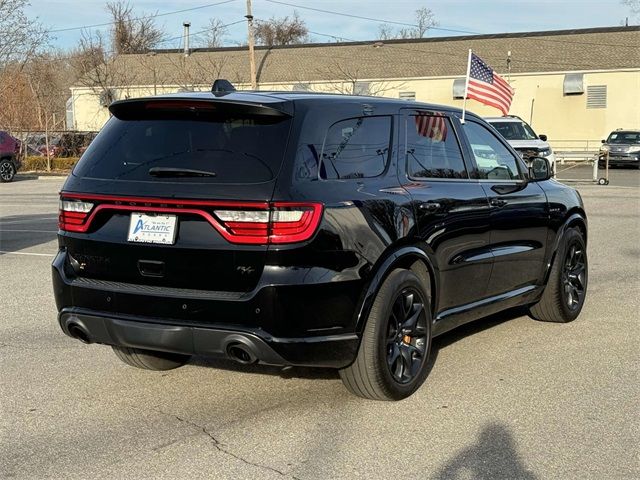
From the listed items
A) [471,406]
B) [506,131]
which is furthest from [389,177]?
[506,131]

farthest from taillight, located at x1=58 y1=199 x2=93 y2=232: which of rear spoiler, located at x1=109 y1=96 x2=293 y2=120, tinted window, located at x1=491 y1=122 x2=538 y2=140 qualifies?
tinted window, located at x1=491 y1=122 x2=538 y2=140

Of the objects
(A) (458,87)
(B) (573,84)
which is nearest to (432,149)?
(B) (573,84)

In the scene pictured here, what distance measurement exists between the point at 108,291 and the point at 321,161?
140 cm

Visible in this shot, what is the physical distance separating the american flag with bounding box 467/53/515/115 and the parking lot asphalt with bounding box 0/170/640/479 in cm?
398

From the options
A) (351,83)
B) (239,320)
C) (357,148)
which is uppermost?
(351,83)

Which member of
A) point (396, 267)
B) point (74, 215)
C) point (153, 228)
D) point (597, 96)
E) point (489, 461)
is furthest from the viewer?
point (597, 96)

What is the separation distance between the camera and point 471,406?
191 inches

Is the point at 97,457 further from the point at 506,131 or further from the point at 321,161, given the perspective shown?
the point at 506,131

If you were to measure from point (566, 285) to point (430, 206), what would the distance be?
2393 mm

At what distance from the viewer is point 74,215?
15.6 feet

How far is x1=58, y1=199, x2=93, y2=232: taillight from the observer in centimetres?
469

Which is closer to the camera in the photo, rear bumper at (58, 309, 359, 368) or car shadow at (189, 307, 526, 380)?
rear bumper at (58, 309, 359, 368)

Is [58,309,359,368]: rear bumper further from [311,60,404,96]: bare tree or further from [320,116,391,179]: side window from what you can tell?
[311,60,404,96]: bare tree

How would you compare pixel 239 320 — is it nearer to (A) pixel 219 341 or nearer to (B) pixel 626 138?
(A) pixel 219 341
